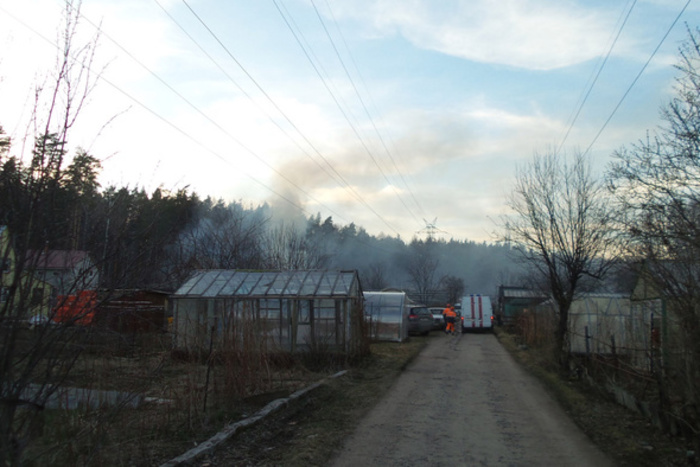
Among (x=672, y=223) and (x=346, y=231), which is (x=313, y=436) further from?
(x=346, y=231)

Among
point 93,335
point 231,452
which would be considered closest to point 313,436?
point 231,452

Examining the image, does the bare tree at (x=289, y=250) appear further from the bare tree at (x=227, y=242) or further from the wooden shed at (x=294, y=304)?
the wooden shed at (x=294, y=304)

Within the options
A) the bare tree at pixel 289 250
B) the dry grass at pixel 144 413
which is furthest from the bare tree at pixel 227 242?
the dry grass at pixel 144 413

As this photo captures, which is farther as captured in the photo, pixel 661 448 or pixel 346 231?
pixel 346 231

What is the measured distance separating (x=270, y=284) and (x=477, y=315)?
2160 cm

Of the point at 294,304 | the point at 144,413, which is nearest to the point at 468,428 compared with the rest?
the point at 144,413

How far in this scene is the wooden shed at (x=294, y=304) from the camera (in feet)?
51.4

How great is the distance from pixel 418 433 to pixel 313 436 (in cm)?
161

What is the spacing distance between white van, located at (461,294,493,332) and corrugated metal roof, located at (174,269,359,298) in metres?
19.4

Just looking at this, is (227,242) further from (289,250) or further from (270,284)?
(270,284)

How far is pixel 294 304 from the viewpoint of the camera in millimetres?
16078

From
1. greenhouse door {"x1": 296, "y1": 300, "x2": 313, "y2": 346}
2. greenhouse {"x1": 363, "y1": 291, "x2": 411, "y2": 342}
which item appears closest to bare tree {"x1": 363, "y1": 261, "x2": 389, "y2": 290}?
greenhouse {"x1": 363, "y1": 291, "x2": 411, "y2": 342}

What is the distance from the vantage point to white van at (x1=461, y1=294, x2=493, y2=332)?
3497 cm

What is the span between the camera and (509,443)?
736 cm
